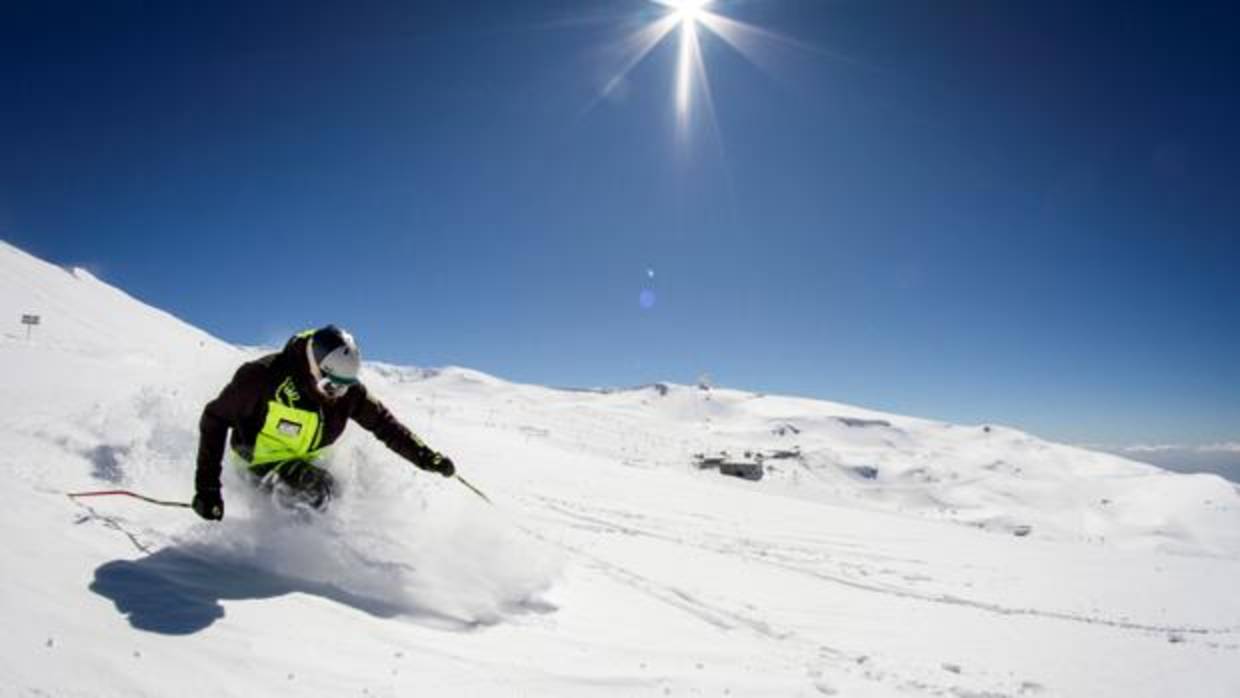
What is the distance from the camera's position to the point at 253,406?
5605mm

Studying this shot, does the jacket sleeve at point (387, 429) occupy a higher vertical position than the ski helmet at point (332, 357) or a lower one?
lower

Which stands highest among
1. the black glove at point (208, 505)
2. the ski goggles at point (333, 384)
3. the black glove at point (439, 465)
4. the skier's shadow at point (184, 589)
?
the ski goggles at point (333, 384)

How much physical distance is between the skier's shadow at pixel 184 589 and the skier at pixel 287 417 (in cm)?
42

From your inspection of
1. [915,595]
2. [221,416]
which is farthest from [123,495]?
[915,595]

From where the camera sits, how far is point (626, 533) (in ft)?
39.9

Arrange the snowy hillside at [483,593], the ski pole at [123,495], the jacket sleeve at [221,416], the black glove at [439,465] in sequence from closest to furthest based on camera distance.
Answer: the snowy hillside at [483,593], the jacket sleeve at [221,416], the ski pole at [123,495], the black glove at [439,465]

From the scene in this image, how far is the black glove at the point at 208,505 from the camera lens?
5289mm

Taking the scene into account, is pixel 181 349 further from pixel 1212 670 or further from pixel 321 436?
pixel 1212 670

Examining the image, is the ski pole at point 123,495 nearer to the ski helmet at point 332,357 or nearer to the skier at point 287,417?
the skier at point 287,417

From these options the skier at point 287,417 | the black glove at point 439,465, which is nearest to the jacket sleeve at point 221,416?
the skier at point 287,417

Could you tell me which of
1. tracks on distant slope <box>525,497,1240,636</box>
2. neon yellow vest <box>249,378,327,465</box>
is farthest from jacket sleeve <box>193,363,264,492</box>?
tracks on distant slope <box>525,497,1240,636</box>

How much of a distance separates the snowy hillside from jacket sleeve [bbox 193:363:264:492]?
2.18 feet

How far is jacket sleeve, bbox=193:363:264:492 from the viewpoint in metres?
5.40

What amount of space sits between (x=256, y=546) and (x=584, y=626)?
2.92m
